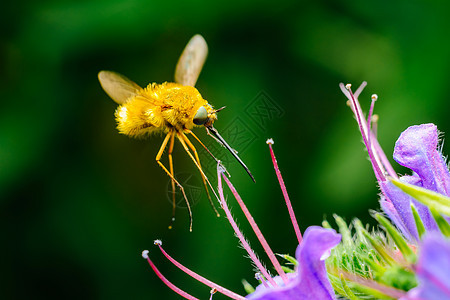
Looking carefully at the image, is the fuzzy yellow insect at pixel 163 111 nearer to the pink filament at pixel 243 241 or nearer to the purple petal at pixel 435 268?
the pink filament at pixel 243 241

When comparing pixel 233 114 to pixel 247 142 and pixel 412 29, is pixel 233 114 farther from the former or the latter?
pixel 412 29

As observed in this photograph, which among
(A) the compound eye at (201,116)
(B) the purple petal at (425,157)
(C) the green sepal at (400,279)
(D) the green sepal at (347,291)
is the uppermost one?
(A) the compound eye at (201,116)

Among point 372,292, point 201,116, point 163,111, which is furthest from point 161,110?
point 372,292

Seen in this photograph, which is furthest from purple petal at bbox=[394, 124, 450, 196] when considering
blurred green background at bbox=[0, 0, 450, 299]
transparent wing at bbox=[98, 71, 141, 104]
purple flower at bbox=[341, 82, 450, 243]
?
blurred green background at bbox=[0, 0, 450, 299]

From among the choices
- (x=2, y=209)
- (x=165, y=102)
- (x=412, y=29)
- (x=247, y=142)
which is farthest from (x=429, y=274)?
(x=2, y=209)

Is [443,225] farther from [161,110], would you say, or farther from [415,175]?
[161,110]

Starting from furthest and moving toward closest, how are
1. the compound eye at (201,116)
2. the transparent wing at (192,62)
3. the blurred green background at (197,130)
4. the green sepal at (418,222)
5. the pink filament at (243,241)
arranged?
the blurred green background at (197,130), the transparent wing at (192,62), the compound eye at (201,116), the pink filament at (243,241), the green sepal at (418,222)

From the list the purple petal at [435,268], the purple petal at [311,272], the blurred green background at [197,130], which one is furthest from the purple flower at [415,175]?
the blurred green background at [197,130]
